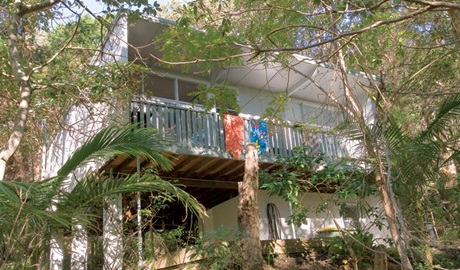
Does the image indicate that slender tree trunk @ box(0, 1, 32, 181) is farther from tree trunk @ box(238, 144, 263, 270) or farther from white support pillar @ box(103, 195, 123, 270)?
tree trunk @ box(238, 144, 263, 270)

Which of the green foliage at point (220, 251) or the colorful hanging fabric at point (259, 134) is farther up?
the colorful hanging fabric at point (259, 134)

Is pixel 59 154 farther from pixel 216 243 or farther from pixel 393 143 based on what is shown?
pixel 393 143

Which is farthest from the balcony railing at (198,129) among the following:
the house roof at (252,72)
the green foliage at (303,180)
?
the house roof at (252,72)

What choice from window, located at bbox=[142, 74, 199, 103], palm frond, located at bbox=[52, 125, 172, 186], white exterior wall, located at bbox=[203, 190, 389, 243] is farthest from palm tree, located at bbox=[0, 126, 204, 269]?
window, located at bbox=[142, 74, 199, 103]

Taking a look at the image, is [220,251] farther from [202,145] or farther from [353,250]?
[202,145]

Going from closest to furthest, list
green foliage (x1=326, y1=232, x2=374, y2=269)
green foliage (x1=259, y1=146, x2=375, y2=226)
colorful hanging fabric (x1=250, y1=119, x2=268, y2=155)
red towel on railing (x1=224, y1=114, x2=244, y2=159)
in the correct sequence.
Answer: green foliage (x1=326, y1=232, x2=374, y2=269)
green foliage (x1=259, y1=146, x2=375, y2=226)
red towel on railing (x1=224, y1=114, x2=244, y2=159)
colorful hanging fabric (x1=250, y1=119, x2=268, y2=155)

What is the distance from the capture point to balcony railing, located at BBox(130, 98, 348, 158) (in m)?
8.76

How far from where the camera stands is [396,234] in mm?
5566

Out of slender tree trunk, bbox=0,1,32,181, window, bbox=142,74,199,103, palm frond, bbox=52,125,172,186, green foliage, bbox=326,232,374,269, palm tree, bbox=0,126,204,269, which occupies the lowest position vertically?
green foliage, bbox=326,232,374,269

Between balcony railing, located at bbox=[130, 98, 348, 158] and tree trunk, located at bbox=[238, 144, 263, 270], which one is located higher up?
balcony railing, located at bbox=[130, 98, 348, 158]

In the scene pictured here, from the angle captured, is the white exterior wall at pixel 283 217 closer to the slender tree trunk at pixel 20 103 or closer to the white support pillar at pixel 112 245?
the white support pillar at pixel 112 245

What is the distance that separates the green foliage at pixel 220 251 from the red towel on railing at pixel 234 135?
A: 9.44ft

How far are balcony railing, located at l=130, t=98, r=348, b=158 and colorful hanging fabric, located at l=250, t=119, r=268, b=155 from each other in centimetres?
10

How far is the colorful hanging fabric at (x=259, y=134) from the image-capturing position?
9922 millimetres
